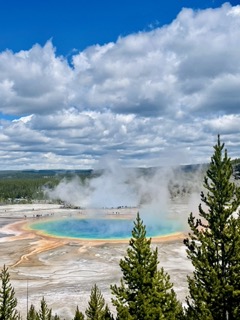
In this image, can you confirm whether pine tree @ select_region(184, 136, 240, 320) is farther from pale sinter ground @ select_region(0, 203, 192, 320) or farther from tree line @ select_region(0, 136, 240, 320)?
pale sinter ground @ select_region(0, 203, 192, 320)

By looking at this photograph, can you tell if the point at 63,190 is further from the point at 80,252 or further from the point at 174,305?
the point at 174,305

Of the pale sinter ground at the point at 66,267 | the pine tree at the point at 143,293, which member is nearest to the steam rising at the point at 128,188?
the pale sinter ground at the point at 66,267

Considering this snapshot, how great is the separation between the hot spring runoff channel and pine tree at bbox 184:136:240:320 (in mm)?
55699

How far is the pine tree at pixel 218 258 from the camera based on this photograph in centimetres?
1315

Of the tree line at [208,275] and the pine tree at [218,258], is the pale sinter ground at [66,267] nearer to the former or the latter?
the tree line at [208,275]

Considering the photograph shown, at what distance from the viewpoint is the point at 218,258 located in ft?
45.4

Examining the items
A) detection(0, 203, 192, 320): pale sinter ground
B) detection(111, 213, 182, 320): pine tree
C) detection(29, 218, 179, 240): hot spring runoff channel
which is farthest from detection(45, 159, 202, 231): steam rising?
detection(111, 213, 182, 320): pine tree

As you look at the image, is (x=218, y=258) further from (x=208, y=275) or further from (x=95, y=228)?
(x=95, y=228)

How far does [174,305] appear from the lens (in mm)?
14117

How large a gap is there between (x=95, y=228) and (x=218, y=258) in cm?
7121

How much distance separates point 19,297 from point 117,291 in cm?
2493

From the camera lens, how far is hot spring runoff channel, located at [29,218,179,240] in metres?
72.4

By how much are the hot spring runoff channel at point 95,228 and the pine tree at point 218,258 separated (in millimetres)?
55699

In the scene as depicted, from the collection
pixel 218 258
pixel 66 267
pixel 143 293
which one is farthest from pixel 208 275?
pixel 66 267
